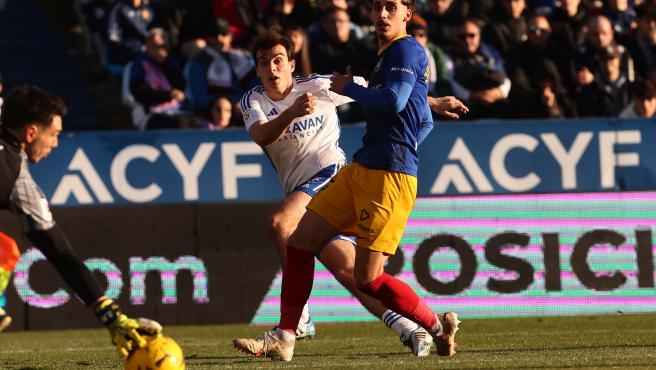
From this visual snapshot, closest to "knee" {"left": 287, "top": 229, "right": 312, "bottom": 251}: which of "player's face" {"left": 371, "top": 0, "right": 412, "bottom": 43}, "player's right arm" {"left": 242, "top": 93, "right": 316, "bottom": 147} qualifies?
"player's right arm" {"left": 242, "top": 93, "right": 316, "bottom": 147}

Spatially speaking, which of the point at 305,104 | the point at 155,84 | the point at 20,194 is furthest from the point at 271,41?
the point at 155,84

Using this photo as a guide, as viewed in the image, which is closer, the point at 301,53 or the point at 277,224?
the point at 277,224

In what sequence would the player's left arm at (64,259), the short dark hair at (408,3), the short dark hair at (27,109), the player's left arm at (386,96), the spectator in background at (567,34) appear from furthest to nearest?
1. the spectator in background at (567,34)
2. the short dark hair at (408,3)
3. the player's left arm at (386,96)
4. the short dark hair at (27,109)
5. the player's left arm at (64,259)

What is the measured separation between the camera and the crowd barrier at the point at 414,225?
13.1 metres

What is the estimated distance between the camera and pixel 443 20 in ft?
53.6

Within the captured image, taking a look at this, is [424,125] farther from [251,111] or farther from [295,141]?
[295,141]

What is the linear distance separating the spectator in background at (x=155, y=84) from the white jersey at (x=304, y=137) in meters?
4.82

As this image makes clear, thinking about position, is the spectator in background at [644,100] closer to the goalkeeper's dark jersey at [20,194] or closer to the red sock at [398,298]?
the red sock at [398,298]

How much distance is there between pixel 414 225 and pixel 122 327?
642cm

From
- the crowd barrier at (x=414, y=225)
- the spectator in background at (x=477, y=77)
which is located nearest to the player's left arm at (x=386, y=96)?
the crowd barrier at (x=414, y=225)

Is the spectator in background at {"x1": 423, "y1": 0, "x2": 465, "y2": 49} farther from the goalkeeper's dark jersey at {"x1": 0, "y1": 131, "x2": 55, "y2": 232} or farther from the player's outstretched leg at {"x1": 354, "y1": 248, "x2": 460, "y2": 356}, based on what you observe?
the goalkeeper's dark jersey at {"x1": 0, "y1": 131, "x2": 55, "y2": 232}

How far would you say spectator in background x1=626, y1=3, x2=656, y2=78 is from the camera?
51.2 ft

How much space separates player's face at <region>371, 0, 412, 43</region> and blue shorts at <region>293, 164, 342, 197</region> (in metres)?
1.83

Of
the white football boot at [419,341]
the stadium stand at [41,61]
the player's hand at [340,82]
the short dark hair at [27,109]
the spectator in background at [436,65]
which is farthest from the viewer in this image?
the stadium stand at [41,61]
